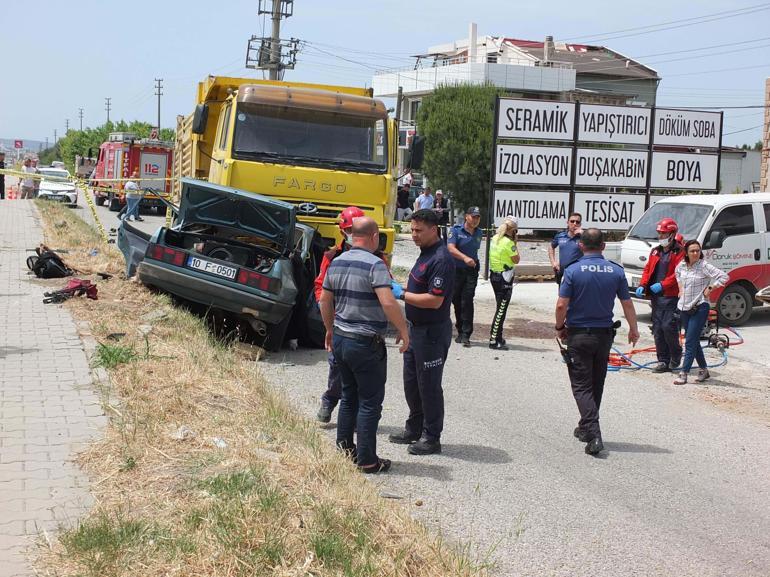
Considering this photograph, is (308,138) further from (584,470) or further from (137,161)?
(137,161)

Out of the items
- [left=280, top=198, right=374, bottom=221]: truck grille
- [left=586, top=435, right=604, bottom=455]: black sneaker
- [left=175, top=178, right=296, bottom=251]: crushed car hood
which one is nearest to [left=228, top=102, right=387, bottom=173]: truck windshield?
[left=280, top=198, right=374, bottom=221]: truck grille

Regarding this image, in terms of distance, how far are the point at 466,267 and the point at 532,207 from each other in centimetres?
960

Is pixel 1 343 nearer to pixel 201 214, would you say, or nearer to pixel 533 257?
pixel 201 214

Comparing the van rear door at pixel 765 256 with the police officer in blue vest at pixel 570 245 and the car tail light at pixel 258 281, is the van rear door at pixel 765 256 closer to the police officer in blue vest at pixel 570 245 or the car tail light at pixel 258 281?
the police officer in blue vest at pixel 570 245

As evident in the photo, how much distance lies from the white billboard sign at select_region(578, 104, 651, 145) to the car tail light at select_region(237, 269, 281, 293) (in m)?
13.1

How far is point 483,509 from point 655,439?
2568 mm

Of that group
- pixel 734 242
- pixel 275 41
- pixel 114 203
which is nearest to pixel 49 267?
pixel 734 242

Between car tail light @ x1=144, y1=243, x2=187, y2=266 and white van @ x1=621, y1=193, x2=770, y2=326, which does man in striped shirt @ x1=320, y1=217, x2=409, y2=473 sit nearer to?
car tail light @ x1=144, y1=243, x2=187, y2=266

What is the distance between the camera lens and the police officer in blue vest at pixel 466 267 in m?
12.1

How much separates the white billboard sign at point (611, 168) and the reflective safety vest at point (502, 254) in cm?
1006

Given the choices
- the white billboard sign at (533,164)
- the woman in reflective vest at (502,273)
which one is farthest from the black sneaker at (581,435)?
the white billboard sign at (533,164)

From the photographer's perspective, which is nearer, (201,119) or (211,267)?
(211,267)

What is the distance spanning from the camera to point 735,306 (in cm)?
1509

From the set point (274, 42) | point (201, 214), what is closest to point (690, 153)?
point (201, 214)
